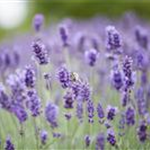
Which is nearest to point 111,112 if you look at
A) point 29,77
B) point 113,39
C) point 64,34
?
point 29,77

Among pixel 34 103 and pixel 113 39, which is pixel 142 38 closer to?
pixel 113 39

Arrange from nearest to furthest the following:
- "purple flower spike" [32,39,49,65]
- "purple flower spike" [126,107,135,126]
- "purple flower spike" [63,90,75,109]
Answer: "purple flower spike" [63,90,75,109]
"purple flower spike" [32,39,49,65]
"purple flower spike" [126,107,135,126]

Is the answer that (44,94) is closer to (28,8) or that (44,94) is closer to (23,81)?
(23,81)

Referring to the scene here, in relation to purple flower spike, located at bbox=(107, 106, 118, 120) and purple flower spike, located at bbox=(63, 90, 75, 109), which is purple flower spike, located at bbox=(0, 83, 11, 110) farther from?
purple flower spike, located at bbox=(107, 106, 118, 120)

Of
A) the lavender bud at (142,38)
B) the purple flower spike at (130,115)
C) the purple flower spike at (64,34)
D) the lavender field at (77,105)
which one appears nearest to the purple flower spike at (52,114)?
the lavender field at (77,105)

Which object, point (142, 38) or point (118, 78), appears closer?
point (118, 78)

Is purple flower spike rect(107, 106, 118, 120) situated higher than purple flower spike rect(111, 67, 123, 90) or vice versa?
purple flower spike rect(111, 67, 123, 90)

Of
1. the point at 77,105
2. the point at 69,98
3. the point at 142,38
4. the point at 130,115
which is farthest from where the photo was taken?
the point at 142,38

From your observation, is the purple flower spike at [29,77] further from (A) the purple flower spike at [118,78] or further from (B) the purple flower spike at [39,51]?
(A) the purple flower spike at [118,78]

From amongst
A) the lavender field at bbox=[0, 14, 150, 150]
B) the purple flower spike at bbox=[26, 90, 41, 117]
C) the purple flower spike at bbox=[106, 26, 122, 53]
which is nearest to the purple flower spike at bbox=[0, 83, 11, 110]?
the lavender field at bbox=[0, 14, 150, 150]

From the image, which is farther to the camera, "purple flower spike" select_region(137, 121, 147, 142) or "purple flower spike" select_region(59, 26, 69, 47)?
"purple flower spike" select_region(59, 26, 69, 47)
